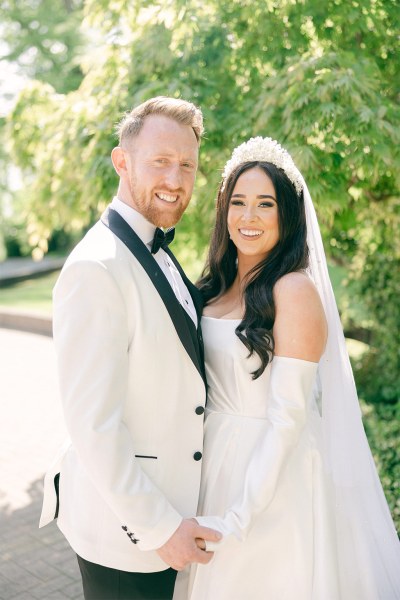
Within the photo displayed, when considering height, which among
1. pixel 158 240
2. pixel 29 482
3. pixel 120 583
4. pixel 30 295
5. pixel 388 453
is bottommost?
pixel 29 482

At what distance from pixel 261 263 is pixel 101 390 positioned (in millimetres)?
1151

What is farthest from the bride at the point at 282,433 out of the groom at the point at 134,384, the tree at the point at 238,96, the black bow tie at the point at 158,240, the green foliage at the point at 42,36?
the green foliage at the point at 42,36

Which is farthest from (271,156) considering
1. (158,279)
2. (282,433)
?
(282,433)

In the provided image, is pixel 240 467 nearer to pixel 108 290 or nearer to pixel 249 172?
pixel 108 290

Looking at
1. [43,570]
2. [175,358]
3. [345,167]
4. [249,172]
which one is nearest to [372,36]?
[345,167]

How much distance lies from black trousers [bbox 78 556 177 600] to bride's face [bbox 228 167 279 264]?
1.45 meters

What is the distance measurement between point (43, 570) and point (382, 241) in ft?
14.7

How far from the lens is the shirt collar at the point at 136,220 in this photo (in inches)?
93.0

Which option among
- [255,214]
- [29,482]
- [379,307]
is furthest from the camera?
[379,307]

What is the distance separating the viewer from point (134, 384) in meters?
2.18

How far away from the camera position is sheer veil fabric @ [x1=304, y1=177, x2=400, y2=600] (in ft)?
8.73

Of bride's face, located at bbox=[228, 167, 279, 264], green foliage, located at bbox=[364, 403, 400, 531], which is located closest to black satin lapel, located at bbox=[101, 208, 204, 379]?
bride's face, located at bbox=[228, 167, 279, 264]

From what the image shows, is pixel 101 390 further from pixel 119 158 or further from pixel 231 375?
pixel 119 158

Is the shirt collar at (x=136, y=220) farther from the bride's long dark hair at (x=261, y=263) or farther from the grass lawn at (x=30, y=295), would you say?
the grass lawn at (x=30, y=295)
